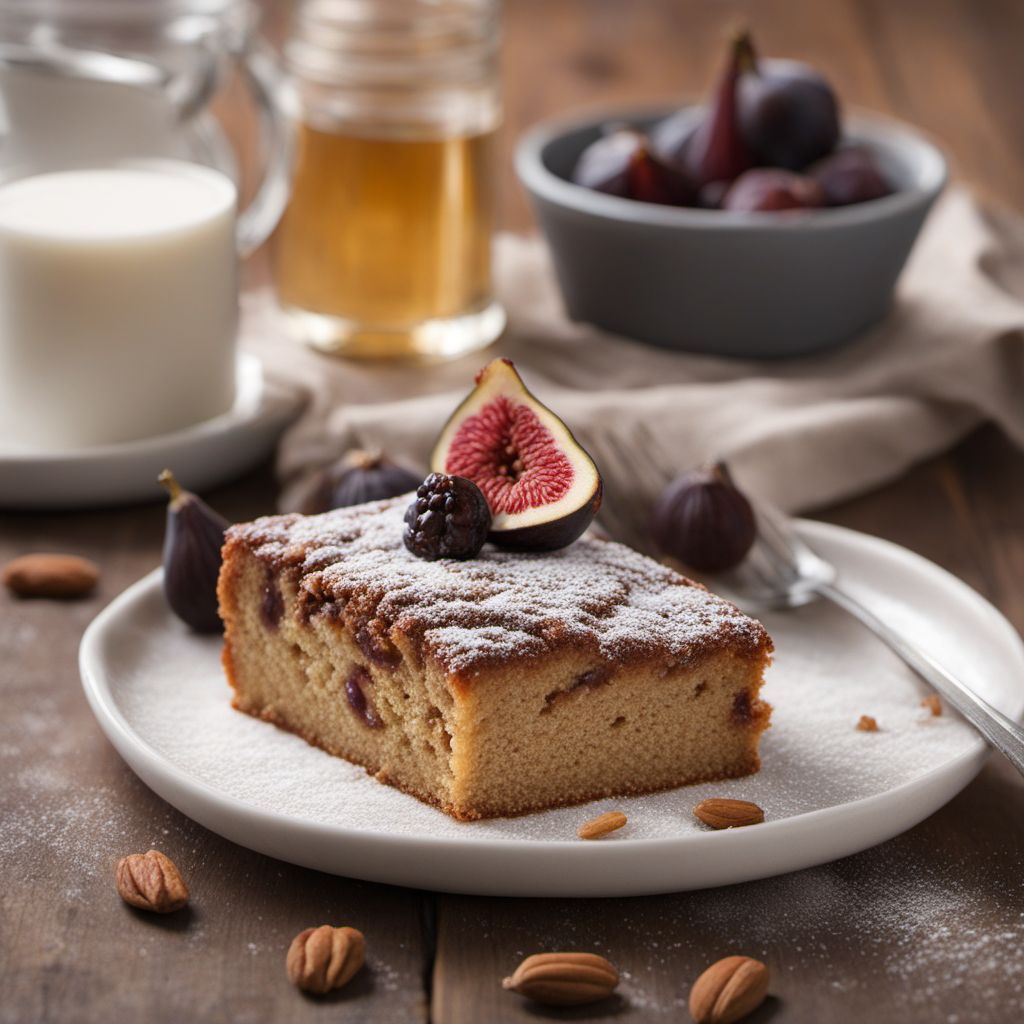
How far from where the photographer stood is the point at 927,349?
391 cm

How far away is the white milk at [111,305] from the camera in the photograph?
10.8 ft

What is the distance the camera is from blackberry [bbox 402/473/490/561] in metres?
2.36

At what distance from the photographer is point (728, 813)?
2170 millimetres

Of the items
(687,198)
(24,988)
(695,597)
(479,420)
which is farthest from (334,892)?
(687,198)

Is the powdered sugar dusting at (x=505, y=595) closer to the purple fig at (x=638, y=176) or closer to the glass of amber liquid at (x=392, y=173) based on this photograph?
the glass of amber liquid at (x=392, y=173)

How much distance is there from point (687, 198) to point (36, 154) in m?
1.53

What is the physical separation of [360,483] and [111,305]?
731 millimetres

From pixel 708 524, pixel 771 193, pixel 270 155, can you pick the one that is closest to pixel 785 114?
pixel 771 193

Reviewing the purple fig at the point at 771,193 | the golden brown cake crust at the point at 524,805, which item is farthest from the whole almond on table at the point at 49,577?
the purple fig at the point at 771,193

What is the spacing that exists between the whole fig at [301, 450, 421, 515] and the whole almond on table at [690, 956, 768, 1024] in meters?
1.28

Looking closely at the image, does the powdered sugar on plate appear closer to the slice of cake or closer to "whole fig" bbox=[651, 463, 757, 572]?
the slice of cake

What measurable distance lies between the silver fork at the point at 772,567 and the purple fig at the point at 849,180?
3.38 ft

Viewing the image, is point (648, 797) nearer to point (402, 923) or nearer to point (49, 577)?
point (402, 923)

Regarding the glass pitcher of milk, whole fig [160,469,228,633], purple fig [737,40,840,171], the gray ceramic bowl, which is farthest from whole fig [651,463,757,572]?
the glass pitcher of milk
